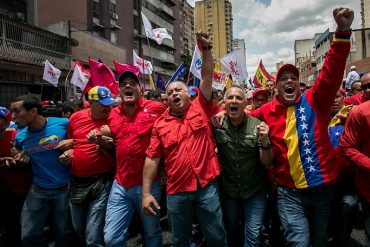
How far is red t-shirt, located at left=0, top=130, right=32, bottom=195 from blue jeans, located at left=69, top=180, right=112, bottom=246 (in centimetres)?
81

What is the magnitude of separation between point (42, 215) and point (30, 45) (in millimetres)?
16548

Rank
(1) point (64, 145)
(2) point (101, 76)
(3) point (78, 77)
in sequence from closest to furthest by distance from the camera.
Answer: (1) point (64, 145) < (2) point (101, 76) < (3) point (78, 77)

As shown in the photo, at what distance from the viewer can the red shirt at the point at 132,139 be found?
3568mm

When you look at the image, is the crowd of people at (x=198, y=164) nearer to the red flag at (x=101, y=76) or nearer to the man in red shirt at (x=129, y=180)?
the man in red shirt at (x=129, y=180)

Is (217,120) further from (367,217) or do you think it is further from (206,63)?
(367,217)

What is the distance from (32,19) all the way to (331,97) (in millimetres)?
21896

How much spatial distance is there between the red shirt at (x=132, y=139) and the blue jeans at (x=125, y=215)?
0.32ft

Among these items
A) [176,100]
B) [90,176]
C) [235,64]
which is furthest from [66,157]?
[235,64]

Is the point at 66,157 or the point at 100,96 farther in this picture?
the point at 100,96

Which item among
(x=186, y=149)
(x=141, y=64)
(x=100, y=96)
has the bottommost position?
(x=186, y=149)

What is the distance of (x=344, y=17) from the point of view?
284 cm

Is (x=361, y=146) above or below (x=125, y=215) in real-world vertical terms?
above

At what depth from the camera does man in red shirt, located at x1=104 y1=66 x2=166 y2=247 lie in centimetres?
349

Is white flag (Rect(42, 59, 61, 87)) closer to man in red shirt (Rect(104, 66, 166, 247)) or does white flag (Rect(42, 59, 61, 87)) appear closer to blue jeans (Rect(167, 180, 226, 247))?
man in red shirt (Rect(104, 66, 166, 247))
